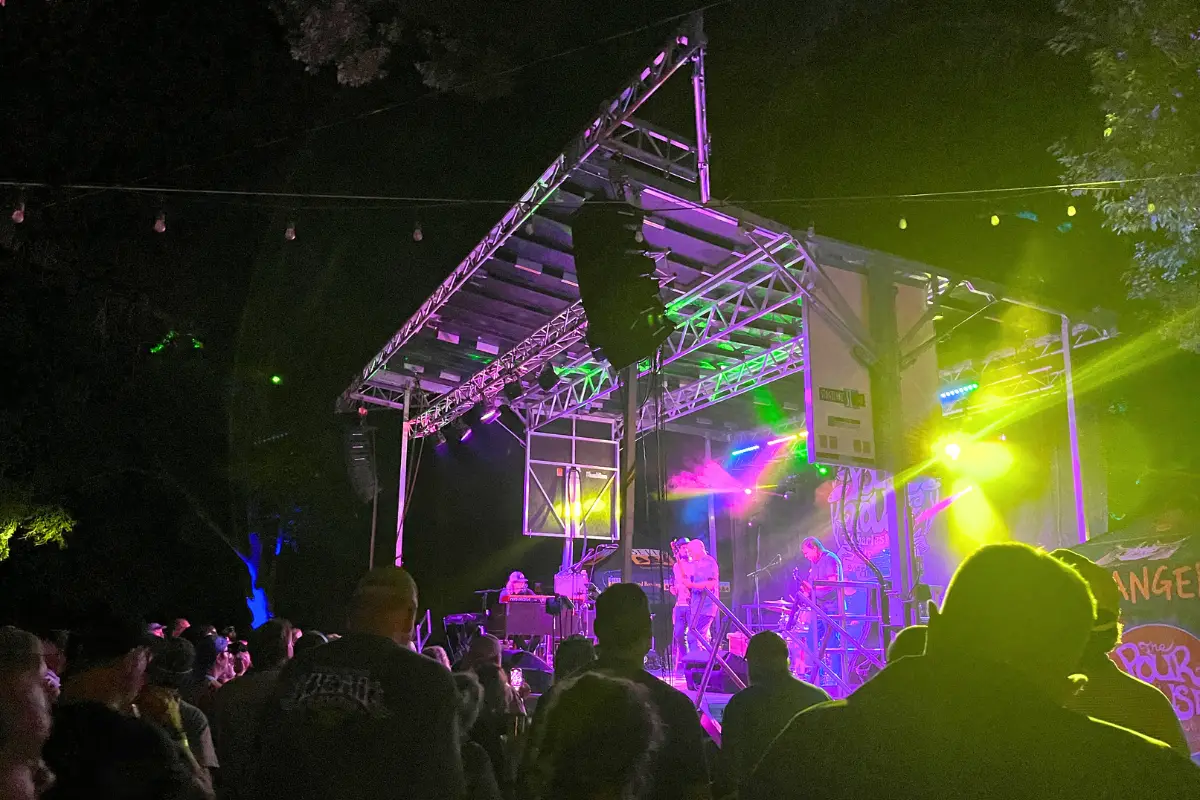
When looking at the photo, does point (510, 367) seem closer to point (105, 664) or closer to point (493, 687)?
point (493, 687)

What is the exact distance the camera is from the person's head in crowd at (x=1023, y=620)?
4.62 feet

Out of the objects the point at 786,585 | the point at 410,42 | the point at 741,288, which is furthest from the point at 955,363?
the point at 410,42

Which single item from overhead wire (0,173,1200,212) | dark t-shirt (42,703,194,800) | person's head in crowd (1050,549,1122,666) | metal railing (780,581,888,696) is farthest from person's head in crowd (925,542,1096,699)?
metal railing (780,581,888,696)

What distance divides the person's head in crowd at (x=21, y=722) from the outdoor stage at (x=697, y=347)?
395 centimetres

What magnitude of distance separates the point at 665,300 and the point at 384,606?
829 cm

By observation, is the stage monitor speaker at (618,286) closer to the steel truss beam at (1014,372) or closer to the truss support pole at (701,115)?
the truss support pole at (701,115)

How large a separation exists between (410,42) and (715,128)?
3178 millimetres

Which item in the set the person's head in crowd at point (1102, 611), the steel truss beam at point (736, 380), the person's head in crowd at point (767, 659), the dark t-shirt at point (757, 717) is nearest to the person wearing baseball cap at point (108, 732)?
the dark t-shirt at point (757, 717)

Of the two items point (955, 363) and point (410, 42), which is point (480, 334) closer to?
point (410, 42)

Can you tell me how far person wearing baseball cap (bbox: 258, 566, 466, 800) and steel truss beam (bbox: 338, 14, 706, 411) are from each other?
5.15 meters

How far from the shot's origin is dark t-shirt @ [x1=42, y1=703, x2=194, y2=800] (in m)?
2.20

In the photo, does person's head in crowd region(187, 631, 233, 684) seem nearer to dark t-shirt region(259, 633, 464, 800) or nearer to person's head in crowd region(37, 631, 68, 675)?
person's head in crowd region(37, 631, 68, 675)

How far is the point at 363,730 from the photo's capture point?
87.7 inches

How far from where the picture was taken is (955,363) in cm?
1285
